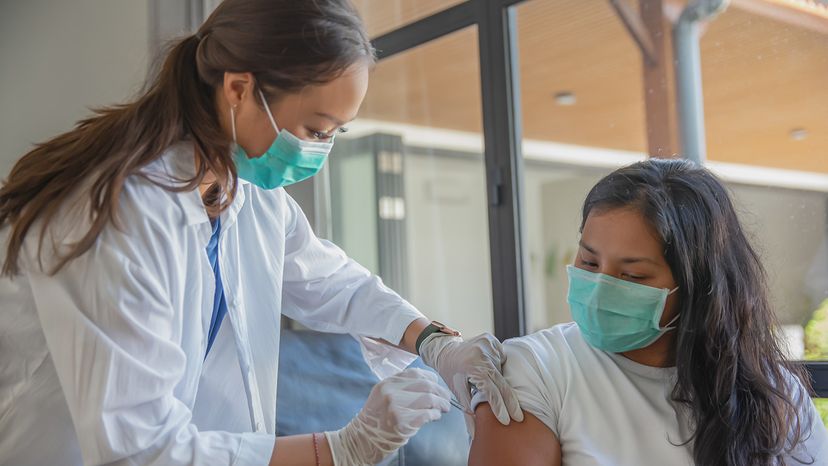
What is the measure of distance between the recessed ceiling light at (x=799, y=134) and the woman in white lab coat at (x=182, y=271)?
3.86 feet

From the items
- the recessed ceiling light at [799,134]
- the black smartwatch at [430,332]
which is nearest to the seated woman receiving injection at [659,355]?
the black smartwatch at [430,332]

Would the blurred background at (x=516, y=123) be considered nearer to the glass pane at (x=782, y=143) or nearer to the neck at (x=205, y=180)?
the glass pane at (x=782, y=143)

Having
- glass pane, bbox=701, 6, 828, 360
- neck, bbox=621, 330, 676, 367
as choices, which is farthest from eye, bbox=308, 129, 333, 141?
glass pane, bbox=701, 6, 828, 360

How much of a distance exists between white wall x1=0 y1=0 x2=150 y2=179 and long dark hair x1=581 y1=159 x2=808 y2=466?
1.99 metres

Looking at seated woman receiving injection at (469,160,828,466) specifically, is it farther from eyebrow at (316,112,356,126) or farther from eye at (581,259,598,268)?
eyebrow at (316,112,356,126)

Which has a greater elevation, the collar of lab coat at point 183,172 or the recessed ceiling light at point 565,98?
the recessed ceiling light at point 565,98

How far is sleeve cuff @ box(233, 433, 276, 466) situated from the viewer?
1.22 meters

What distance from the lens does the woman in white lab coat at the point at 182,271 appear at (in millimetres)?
1188

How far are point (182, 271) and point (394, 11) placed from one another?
6.43ft

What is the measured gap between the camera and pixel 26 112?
153 inches

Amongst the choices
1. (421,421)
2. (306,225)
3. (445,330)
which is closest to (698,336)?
(445,330)

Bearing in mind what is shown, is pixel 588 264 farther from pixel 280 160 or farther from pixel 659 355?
A: pixel 280 160

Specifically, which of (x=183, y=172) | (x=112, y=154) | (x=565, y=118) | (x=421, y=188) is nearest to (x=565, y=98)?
(x=565, y=118)

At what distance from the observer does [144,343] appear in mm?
1195
